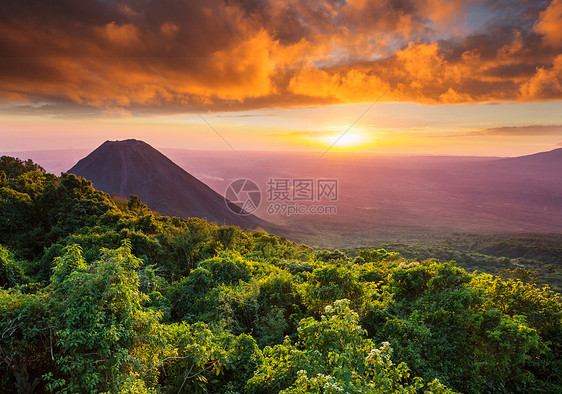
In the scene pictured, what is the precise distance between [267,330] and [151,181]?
111147mm

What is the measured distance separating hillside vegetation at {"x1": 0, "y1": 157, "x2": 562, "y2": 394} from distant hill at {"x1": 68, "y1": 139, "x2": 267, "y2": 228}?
268 feet

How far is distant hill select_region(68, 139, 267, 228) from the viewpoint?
9806cm

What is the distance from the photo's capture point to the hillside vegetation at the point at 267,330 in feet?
15.3

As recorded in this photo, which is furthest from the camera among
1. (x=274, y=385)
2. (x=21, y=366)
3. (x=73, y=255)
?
(x=73, y=255)

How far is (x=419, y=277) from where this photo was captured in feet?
37.3

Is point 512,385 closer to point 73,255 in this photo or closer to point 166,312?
point 166,312

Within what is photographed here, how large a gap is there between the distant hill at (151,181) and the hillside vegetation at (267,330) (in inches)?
3211

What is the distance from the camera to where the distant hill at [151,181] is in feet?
322

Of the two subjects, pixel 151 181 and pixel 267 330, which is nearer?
pixel 267 330

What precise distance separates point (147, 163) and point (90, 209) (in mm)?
101731

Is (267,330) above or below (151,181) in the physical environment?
below

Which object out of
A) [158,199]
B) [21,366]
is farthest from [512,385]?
[158,199]

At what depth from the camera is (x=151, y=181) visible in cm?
10731

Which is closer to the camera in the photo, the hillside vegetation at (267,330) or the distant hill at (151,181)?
the hillside vegetation at (267,330)
